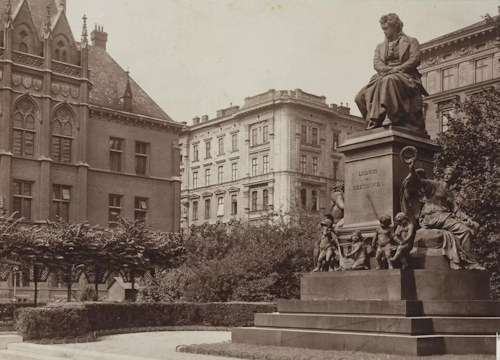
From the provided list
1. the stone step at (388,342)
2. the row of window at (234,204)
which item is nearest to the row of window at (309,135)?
the row of window at (234,204)

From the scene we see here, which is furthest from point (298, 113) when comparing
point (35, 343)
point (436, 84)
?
point (35, 343)

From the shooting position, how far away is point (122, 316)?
2706 centimetres

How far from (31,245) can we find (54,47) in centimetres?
2047

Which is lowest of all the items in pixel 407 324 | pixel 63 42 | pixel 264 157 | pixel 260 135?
pixel 407 324

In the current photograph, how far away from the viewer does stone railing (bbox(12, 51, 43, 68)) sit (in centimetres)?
4656

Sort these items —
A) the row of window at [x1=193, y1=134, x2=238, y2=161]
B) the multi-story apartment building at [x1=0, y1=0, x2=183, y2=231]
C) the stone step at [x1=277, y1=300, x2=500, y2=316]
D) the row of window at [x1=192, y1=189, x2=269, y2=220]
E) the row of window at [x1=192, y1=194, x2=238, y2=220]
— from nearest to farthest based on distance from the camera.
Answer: the stone step at [x1=277, y1=300, x2=500, y2=316] < the multi-story apartment building at [x1=0, y1=0, x2=183, y2=231] < the row of window at [x1=192, y1=189, x2=269, y2=220] < the row of window at [x1=192, y1=194, x2=238, y2=220] < the row of window at [x1=193, y1=134, x2=238, y2=161]

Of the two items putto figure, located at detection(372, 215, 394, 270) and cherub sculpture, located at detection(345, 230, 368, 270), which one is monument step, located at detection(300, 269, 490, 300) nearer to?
putto figure, located at detection(372, 215, 394, 270)

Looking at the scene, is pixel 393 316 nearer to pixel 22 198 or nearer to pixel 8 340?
pixel 8 340

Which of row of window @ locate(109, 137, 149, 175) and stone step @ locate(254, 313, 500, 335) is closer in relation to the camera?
stone step @ locate(254, 313, 500, 335)

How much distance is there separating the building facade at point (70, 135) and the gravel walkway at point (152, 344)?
20.8m

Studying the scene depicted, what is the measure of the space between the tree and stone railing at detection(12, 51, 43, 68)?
26861 mm

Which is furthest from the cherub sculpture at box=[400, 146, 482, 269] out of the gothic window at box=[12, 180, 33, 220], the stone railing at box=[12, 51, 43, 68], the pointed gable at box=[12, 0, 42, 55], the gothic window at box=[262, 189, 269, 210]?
the gothic window at box=[262, 189, 269, 210]

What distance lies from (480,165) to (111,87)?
1271 inches

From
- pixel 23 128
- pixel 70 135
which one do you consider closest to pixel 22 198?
pixel 23 128
